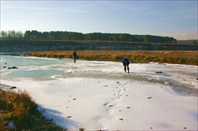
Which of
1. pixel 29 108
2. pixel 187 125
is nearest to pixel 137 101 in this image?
pixel 187 125

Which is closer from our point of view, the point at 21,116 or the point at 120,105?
the point at 21,116

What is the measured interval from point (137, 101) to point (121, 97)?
1214mm

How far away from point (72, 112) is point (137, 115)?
9.94ft

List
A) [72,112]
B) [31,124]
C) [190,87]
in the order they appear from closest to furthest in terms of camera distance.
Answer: [31,124], [72,112], [190,87]

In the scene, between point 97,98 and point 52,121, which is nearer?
point 52,121

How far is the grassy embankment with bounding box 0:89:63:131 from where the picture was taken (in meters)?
8.86

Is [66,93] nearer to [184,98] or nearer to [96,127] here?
[96,127]

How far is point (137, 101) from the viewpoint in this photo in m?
12.7

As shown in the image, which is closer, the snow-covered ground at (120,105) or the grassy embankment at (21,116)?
the grassy embankment at (21,116)

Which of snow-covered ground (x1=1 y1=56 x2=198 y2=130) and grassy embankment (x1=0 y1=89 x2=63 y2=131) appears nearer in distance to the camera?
grassy embankment (x1=0 y1=89 x2=63 y2=131)

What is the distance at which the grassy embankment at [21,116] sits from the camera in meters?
8.86

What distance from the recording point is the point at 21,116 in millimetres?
9203

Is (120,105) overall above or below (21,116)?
below

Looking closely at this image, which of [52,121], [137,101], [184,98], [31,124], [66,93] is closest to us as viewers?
[31,124]
